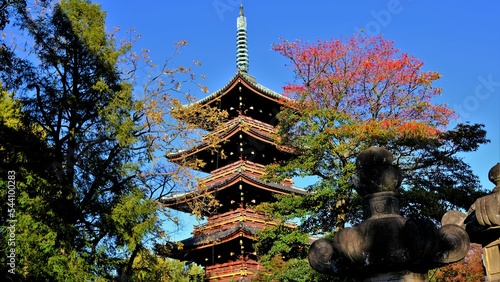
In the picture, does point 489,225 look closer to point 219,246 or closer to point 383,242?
point 383,242

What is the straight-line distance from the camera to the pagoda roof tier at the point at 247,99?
70.3 ft

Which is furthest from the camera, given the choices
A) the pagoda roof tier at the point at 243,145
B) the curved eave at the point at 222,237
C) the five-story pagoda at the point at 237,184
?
the pagoda roof tier at the point at 243,145

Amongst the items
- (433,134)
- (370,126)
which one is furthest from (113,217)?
(433,134)

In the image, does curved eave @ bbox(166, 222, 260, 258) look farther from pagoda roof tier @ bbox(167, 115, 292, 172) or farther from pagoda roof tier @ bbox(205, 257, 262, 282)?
pagoda roof tier @ bbox(167, 115, 292, 172)

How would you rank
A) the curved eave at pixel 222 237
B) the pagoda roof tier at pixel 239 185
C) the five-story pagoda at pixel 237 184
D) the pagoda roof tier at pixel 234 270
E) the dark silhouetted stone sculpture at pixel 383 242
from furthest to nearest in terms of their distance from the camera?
the pagoda roof tier at pixel 239 185
the five-story pagoda at pixel 237 184
the pagoda roof tier at pixel 234 270
the curved eave at pixel 222 237
the dark silhouetted stone sculpture at pixel 383 242

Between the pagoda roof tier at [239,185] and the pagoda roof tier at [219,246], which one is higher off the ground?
the pagoda roof tier at [239,185]

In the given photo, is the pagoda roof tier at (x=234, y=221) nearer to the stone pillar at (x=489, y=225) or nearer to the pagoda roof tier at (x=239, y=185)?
the pagoda roof tier at (x=239, y=185)

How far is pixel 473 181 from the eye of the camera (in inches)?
577

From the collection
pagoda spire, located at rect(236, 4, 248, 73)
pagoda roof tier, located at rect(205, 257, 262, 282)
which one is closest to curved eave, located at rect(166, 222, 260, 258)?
pagoda roof tier, located at rect(205, 257, 262, 282)

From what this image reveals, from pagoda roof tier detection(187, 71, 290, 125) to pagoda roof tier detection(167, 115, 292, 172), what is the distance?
2.56 ft

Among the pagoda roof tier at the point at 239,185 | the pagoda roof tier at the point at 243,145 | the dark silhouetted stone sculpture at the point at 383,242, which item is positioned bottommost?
the dark silhouetted stone sculpture at the point at 383,242

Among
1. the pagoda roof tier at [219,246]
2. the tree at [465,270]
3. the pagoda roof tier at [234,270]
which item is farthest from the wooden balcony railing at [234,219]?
the tree at [465,270]

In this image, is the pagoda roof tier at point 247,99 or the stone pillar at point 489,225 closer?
the stone pillar at point 489,225

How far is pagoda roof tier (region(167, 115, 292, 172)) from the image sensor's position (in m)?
Answer: 20.4
